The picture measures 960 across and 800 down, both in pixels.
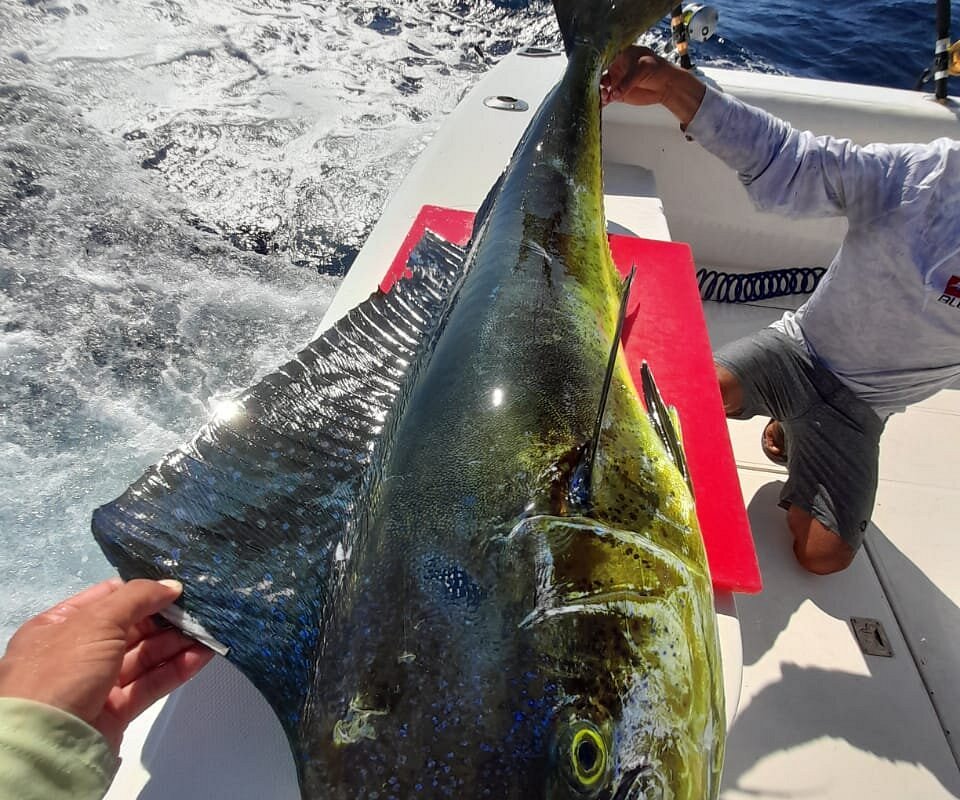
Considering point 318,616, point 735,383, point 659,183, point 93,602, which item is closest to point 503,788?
point 318,616

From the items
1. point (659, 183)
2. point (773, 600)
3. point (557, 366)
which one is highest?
point (557, 366)

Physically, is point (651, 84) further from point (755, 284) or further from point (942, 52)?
point (942, 52)

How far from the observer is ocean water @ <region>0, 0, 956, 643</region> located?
2971mm

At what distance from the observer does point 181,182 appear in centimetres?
468

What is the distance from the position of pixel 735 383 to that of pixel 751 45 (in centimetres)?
698

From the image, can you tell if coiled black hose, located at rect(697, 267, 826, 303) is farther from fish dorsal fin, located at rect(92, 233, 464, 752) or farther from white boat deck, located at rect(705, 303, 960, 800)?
fish dorsal fin, located at rect(92, 233, 464, 752)

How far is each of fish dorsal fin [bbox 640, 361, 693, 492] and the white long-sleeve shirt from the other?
3.78ft

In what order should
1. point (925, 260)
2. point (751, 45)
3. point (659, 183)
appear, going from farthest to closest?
1. point (751, 45)
2. point (659, 183)
3. point (925, 260)

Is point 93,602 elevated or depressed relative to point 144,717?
elevated

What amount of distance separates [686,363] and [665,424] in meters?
0.79

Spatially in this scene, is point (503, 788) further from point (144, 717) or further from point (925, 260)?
point (925, 260)

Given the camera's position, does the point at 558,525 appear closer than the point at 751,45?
Yes

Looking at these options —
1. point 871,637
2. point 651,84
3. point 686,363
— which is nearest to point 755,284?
point 651,84

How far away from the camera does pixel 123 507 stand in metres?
1.09
